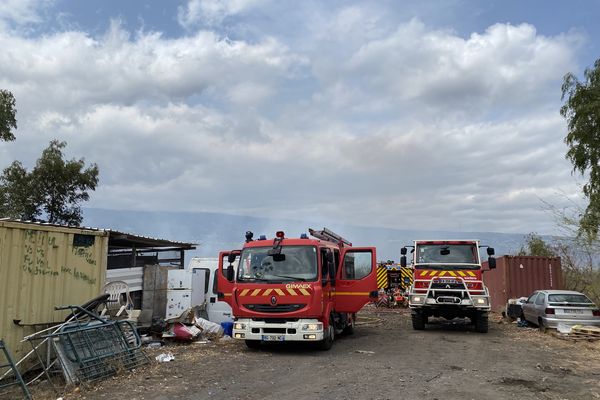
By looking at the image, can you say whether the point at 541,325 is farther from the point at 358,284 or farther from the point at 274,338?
the point at 274,338

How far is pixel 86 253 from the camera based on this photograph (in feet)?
33.4

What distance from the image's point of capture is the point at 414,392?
696 centimetres

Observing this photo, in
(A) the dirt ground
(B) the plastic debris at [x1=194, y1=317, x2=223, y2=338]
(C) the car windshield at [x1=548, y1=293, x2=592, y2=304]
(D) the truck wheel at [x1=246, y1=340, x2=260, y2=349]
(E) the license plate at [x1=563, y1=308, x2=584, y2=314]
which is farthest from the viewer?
(C) the car windshield at [x1=548, y1=293, x2=592, y2=304]

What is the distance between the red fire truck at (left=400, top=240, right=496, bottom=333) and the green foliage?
45.0 ft

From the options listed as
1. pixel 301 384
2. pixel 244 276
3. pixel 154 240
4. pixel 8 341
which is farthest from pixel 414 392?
pixel 154 240

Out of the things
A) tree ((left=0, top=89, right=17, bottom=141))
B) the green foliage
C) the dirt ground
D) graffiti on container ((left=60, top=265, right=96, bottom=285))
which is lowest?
Answer: the dirt ground

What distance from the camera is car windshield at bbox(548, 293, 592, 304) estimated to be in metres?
13.5

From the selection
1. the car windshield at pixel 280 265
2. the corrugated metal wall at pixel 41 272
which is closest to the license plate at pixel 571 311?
the car windshield at pixel 280 265

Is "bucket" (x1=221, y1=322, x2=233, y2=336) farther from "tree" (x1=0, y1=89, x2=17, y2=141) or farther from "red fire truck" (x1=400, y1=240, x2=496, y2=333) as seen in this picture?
"tree" (x1=0, y1=89, x2=17, y2=141)

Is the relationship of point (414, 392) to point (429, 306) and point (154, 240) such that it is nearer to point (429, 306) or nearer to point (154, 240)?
point (429, 306)

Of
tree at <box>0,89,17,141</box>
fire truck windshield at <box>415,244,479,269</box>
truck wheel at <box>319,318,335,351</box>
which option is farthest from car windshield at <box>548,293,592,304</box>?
tree at <box>0,89,17,141</box>

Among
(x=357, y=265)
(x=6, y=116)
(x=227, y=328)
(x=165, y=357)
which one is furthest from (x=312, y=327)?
(x=6, y=116)

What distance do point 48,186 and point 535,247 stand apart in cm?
2436

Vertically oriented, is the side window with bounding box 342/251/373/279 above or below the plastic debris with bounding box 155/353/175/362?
above
